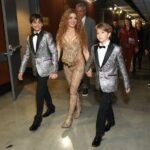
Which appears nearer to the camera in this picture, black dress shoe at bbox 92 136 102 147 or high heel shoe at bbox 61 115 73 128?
black dress shoe at bbox 92 136 102 147

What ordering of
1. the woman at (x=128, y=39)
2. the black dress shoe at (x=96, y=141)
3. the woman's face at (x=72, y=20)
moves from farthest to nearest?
the woman at (x=128, y=39) < the woman's face at (x=72, y=20) < the black dress shoe at (x=96, y=141)

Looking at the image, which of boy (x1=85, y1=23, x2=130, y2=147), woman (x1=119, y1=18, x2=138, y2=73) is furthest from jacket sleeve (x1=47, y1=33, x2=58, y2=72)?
woman (x1=119, y1=18, x2=138, y2=73)

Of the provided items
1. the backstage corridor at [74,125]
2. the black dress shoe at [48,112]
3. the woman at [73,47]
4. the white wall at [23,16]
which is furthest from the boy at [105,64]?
the white wall at [23,16]

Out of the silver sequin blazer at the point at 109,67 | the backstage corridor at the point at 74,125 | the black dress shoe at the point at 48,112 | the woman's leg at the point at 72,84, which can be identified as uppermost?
the silver sequin blazer at the point at 109,67

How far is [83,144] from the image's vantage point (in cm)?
329

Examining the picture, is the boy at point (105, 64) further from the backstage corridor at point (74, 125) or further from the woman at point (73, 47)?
the woman at point (73, 47)

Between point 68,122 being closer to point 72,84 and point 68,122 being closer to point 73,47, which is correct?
point 72,84

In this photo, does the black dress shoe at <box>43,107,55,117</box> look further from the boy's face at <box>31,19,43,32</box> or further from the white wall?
the white wall

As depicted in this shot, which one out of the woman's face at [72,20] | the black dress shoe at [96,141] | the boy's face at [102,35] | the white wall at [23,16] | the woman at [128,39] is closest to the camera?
the boy's face at [102,35]

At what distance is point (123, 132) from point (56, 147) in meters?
0.90

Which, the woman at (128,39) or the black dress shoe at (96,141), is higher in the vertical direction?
the woman at (128,39)

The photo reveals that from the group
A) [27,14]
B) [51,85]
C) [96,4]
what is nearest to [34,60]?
[51,85]

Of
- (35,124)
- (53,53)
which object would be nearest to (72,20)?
(53,53)

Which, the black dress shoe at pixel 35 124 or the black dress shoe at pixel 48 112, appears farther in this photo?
the black dress shoe at pixel 48 112
